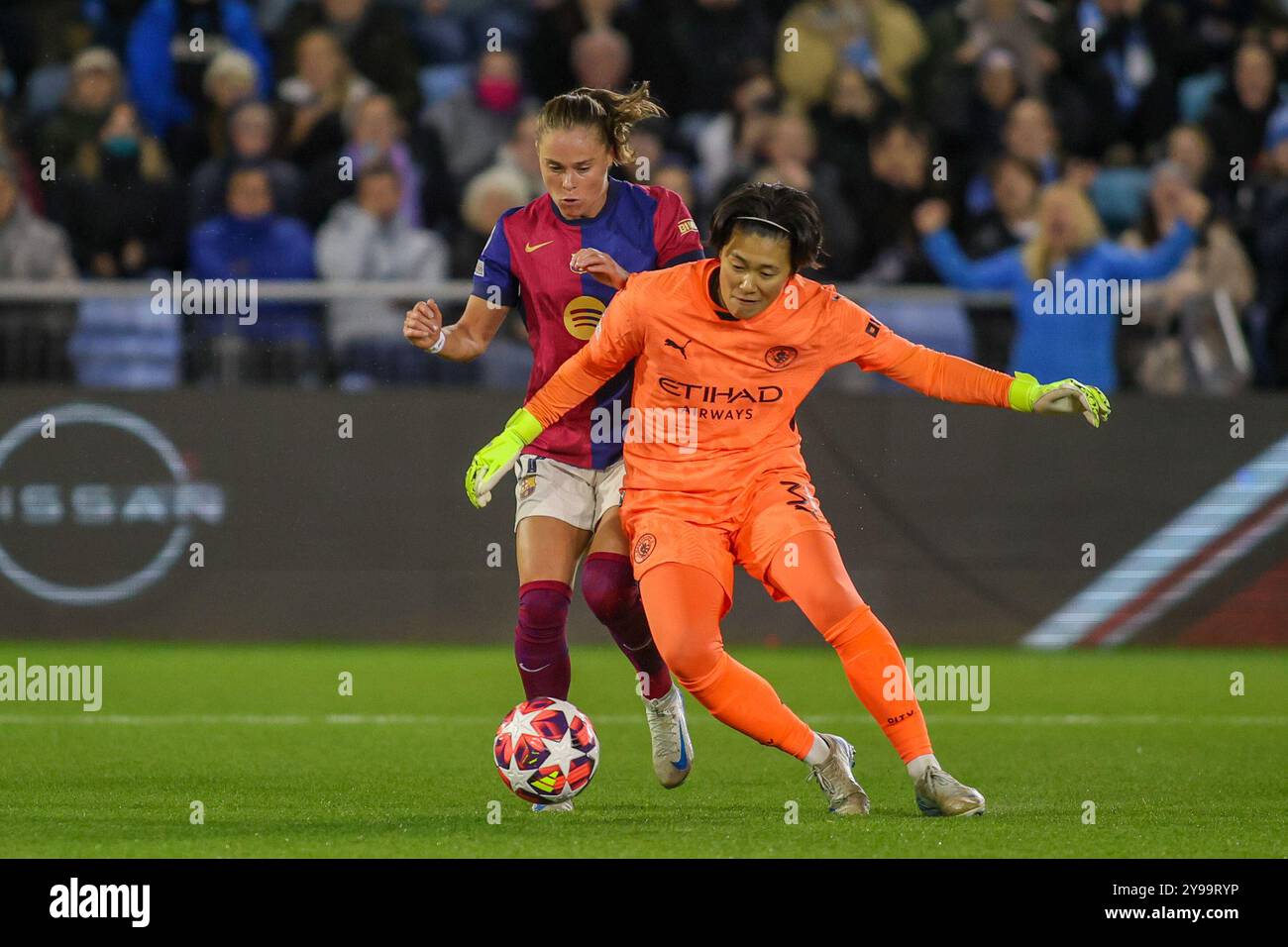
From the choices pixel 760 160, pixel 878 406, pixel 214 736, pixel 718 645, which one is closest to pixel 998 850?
pixel 718 645

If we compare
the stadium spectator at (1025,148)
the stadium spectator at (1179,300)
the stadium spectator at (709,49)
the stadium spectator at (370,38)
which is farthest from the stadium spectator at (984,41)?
the stadium spectator at (370,38)

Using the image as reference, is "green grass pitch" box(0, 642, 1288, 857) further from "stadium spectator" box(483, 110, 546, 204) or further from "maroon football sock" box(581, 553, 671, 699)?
"stadium spectator" box(483, 110, 546, 204)

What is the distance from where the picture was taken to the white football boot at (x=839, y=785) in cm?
633

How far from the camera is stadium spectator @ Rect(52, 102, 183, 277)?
1269cm

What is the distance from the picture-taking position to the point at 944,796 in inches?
245

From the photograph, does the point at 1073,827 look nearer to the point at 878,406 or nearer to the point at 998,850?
the point at 998,850

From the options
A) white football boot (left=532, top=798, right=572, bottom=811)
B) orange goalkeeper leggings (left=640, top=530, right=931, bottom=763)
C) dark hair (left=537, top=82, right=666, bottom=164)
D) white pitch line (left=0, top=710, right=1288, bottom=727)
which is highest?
dark hair (left=537, top=82, right=666, bottom=164)

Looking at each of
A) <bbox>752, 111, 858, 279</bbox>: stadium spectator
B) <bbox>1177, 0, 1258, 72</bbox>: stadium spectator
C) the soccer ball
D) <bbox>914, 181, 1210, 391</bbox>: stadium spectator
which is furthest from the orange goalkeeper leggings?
<bbox>1177, 0, 1258, 72</bbox>: stadium spectator

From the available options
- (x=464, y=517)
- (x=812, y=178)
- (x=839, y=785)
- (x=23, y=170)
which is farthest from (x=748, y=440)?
(x=23, y=170)

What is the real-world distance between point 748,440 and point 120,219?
7.27 meters

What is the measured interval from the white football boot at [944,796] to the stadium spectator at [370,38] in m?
8.77

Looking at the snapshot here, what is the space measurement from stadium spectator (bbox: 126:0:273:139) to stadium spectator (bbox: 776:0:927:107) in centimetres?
365

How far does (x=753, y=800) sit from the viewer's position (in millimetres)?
6801

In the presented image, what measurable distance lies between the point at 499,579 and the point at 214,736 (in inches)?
147
